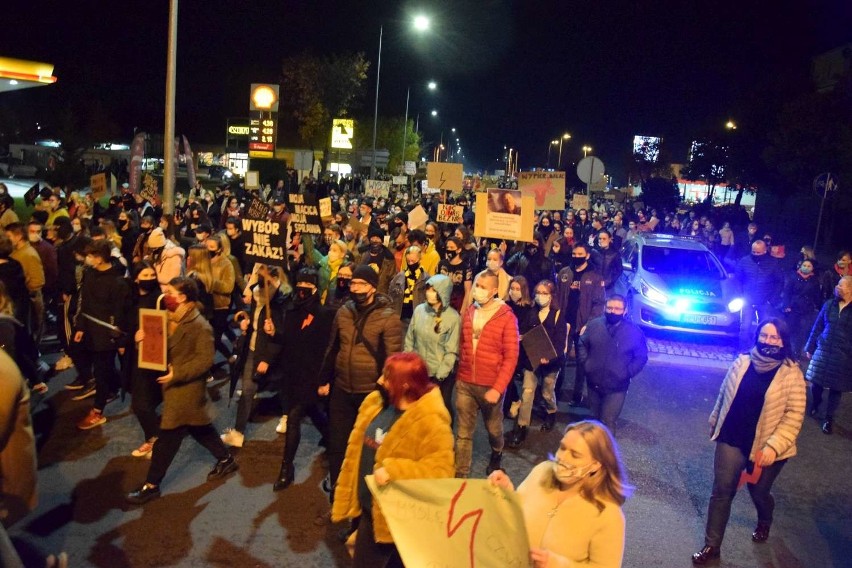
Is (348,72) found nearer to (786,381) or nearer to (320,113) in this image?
(320,113)

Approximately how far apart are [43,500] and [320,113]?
3738 cm

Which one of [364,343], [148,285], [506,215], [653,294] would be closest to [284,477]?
[364,343]

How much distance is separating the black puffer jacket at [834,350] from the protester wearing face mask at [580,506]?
665 cm

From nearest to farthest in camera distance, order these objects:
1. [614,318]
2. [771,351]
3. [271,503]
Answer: [771,351] < [271,503] < [614,318]

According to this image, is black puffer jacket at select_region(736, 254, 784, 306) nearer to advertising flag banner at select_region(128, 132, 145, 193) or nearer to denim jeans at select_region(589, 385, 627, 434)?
denim jeans at select_region(589, 385, 627, 434)

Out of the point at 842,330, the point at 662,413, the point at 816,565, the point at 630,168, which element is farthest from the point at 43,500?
the point at 630,168

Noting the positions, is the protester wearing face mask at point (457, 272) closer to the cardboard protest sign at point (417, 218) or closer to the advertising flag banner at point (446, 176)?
the cardboard protest sign at point (417, 218)

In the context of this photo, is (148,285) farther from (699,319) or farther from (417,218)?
(699,319)

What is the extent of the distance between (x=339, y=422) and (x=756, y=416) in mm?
2997

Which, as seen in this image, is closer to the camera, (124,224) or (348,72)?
(124,224)

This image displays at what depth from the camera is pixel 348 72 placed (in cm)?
4112

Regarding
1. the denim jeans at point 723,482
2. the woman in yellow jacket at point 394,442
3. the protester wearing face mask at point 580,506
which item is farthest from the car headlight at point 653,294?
the protester wearing face mask at point 580,506

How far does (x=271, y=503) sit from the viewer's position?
5.99 metres

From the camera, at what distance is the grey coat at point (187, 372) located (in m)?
5.81
